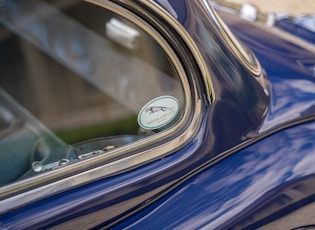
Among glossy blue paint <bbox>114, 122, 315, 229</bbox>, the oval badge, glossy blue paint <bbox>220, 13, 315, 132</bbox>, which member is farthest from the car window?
glossy blue paint <bbox>220, 13, 315, 132</bbox>

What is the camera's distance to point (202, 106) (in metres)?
1.45

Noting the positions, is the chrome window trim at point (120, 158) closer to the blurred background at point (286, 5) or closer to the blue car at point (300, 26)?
the blue car at point (300, 26)

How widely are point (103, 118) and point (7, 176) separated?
34 centimetres

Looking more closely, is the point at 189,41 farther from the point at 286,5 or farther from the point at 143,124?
the point at 286,5

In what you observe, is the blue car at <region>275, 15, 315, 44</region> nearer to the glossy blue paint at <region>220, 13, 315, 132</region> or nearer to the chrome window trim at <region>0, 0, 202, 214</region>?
the glossy blue paint at <region>220, 13, 315, 132</region>

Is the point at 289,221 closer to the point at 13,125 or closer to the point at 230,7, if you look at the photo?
the point at 13,125

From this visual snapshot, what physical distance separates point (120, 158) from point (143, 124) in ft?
0.46

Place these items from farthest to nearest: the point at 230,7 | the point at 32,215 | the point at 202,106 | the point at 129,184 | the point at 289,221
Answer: the point at 230,7 < the point at 289,221 < the point at 202,106 < the point at 129,184 < the point at 32,215

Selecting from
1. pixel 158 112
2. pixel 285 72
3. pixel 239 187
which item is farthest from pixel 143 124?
pixel 285 72

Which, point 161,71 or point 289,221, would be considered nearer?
point 161,71

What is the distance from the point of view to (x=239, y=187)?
1.44 m

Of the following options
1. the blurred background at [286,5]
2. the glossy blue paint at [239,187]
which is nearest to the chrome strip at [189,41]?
the glossy blue paint at [239,187]

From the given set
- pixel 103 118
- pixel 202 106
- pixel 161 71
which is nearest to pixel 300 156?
pixel 202 106

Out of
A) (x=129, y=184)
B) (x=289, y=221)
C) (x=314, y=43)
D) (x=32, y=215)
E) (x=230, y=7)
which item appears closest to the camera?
(x=32, y=215)
